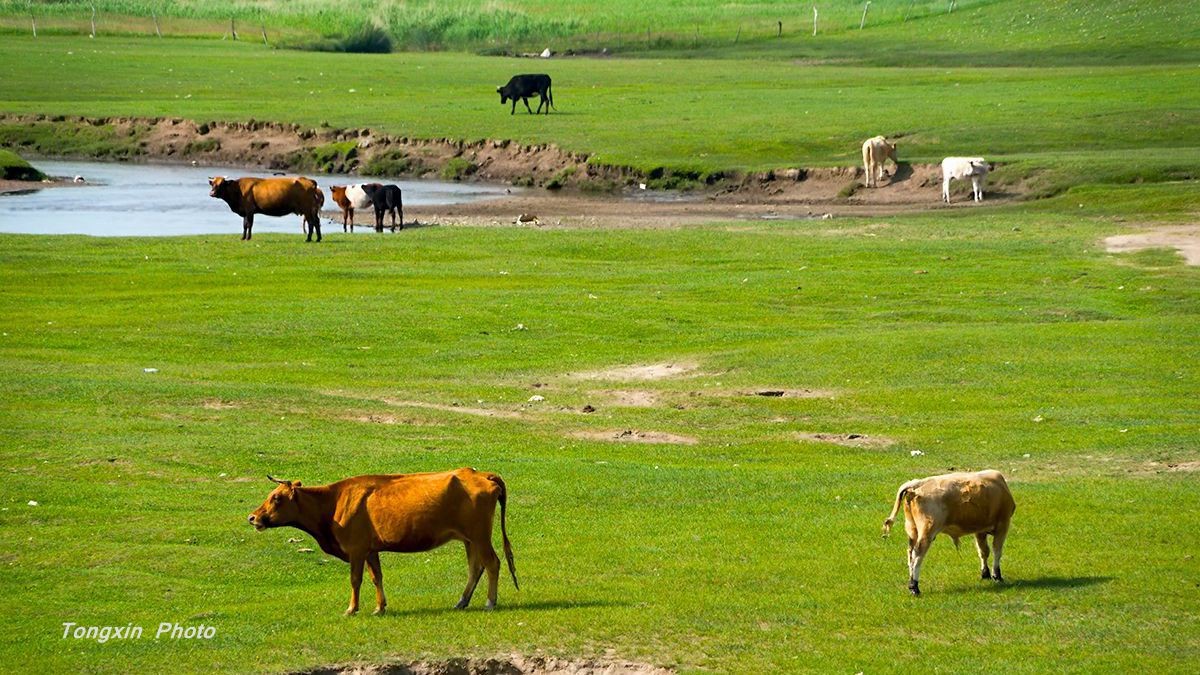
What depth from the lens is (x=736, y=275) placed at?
37.4 metres

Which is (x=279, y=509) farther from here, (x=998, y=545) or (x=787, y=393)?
(x=787, y=393)

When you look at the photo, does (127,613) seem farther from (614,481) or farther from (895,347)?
(895,347)

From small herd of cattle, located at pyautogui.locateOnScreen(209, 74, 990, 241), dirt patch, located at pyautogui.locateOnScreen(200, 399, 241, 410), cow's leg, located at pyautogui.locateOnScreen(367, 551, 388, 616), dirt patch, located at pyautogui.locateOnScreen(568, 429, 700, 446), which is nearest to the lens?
cow's leg, located at pyautogui.locateOnScreen(367, 551, 388, 616)

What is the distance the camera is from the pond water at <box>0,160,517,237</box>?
4775 cm

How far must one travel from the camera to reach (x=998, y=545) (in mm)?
14406

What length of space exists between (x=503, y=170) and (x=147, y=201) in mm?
13302

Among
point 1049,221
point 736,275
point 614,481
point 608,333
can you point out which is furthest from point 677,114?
point 614,481

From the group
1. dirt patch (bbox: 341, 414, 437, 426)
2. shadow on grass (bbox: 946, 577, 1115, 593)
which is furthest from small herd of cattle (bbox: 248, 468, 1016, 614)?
dirt patch (bbox: 341, 414, 437, 426)

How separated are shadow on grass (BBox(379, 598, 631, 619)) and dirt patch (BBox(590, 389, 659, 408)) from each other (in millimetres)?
10710

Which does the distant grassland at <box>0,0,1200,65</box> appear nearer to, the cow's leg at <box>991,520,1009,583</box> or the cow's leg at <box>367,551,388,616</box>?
the cow's leg at <box>991,520,1009,583</box>

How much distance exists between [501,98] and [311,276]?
38.9 metres

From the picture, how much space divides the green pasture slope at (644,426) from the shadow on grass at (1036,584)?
71 millimetres

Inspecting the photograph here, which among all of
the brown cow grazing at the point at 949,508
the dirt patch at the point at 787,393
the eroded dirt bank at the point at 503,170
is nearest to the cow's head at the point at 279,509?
the brown cow grazing at the point at 949,508

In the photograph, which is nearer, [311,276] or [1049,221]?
[311,276]
